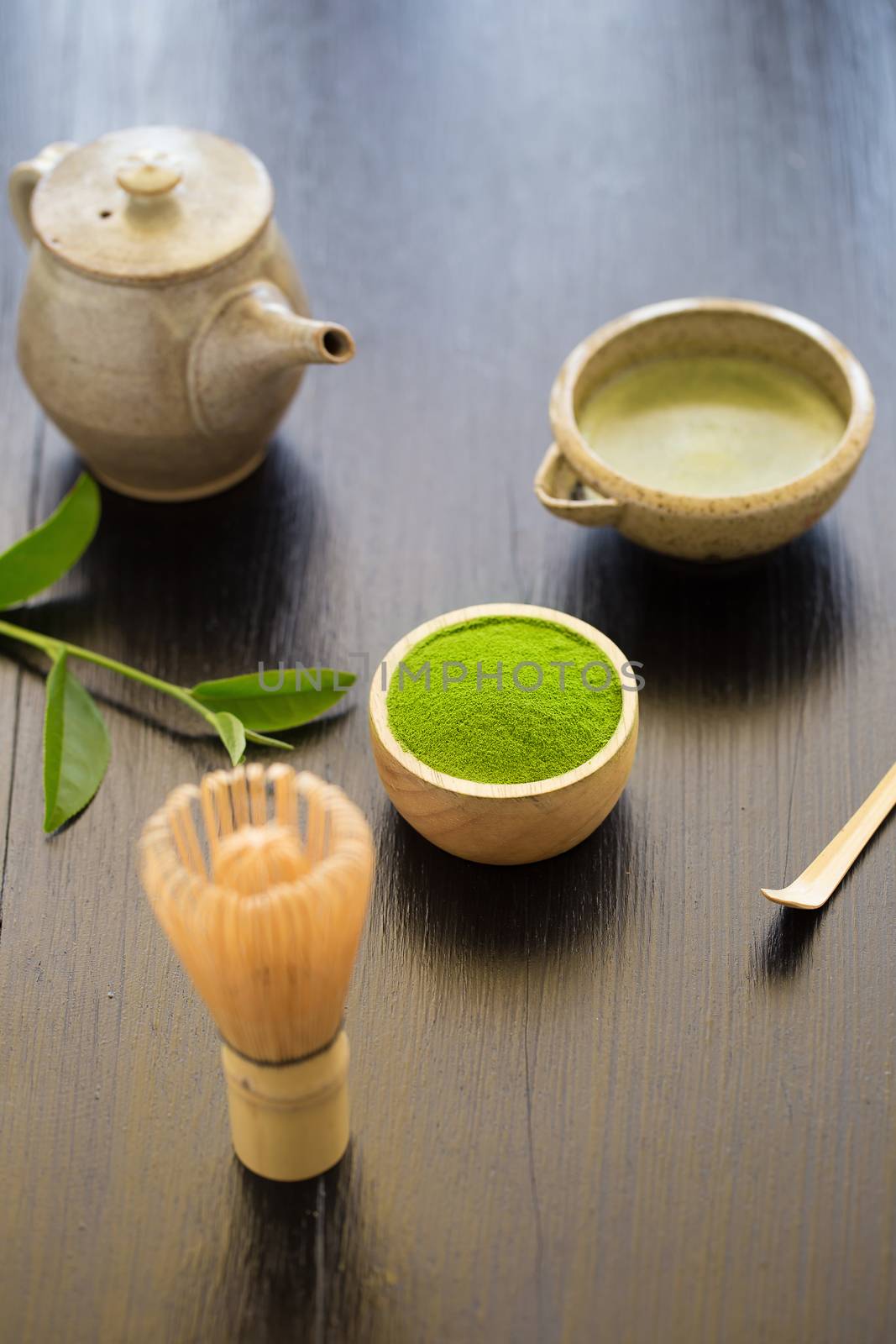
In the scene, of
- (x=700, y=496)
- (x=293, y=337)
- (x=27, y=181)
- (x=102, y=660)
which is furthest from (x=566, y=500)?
(x=27, y=181)

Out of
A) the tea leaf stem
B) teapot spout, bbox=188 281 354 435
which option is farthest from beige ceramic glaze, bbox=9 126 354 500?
the tea leaf stem

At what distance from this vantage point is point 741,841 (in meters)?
0.77

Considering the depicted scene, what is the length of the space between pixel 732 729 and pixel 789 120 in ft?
2.03

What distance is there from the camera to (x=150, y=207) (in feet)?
2.77

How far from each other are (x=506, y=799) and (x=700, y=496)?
0.75 ft

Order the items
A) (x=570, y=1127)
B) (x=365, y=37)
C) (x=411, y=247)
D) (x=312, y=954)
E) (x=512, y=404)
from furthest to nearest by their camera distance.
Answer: (x=365, y=37) → (x=411, y=247) → (x=512, y=404) → (x=570, y=1127) → (x=312, y=954)

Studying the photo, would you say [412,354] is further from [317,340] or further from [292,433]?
[317,340]

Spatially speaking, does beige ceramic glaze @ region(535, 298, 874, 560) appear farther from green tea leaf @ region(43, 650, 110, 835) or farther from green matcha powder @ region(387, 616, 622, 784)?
green tea leaf @ region(43, 650, 110, 835)

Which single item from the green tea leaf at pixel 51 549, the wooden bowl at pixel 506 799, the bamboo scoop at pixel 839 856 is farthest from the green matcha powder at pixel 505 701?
the green tea leaf at pixel 51 549

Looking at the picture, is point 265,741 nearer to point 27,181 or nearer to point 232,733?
point 232,733

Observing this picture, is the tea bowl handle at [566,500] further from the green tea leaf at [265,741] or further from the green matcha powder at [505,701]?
the green tea leaf at [265,741]

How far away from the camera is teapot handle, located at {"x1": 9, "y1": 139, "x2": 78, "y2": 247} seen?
0.90m

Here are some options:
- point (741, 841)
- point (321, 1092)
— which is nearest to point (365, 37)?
point (741, 841)

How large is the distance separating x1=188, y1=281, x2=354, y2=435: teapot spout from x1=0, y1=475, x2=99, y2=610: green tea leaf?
0.09m
